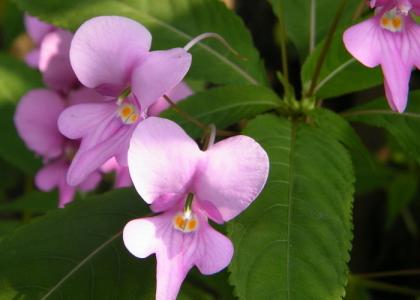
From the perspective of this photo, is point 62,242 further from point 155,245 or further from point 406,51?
point 406,51

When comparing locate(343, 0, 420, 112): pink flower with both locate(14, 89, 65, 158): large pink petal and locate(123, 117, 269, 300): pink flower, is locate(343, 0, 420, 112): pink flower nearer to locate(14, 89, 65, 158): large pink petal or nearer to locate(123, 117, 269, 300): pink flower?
locate(123, 117, 269, 300): pink flower

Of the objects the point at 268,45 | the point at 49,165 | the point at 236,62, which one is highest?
the point at 236,62

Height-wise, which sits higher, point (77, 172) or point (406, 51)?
point (406, 51)

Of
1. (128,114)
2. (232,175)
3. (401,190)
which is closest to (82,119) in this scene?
(128,114)

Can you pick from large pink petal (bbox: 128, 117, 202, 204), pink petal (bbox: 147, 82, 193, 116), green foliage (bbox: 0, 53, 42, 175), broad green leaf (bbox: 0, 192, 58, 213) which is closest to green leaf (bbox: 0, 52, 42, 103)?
green foliage (bbox: 0, 53, 42, 175)

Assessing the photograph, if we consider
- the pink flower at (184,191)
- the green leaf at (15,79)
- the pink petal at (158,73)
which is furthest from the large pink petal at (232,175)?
the green leaf at (15,79)

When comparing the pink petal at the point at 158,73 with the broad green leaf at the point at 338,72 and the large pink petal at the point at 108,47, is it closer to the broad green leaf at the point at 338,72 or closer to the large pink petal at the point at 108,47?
the large pink petal at the point at 108,47

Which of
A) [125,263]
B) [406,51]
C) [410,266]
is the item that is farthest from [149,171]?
[410,266]
